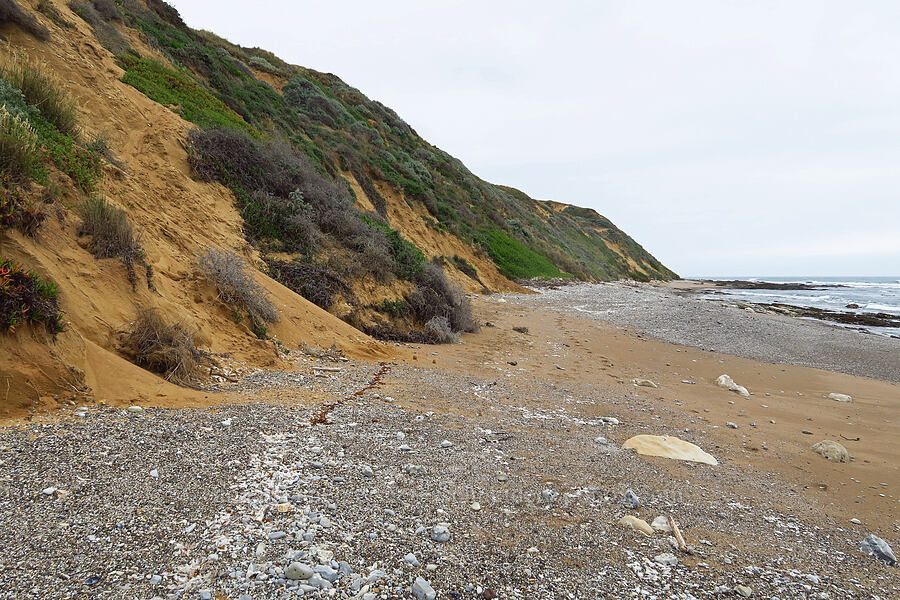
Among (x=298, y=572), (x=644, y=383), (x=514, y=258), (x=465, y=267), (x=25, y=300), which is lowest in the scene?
(x=644, y=383)

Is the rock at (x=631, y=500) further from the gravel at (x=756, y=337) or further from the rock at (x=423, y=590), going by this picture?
the gravel at (x=756, y=337)

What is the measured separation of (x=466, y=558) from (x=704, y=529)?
1.98m

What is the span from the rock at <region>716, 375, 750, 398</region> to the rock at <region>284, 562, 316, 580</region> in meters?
8.76

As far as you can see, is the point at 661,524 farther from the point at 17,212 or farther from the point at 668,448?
the point at 17,212

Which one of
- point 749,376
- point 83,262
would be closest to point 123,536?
point 83,262

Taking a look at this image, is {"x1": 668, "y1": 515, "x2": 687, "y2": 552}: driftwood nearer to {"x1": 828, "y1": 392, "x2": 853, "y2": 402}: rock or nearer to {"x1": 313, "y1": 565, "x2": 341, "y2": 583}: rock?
{"x1": 313, "y1": 565, "x2": 341, "y2": 583}: rock

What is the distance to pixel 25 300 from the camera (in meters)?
3.69

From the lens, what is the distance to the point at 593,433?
537 cm

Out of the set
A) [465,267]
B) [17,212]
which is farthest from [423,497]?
[465,267]

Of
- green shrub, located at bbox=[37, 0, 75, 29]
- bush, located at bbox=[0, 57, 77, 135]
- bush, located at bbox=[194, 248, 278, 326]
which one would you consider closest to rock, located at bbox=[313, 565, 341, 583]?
bush, located at bbox=[194, 248, 278, 326]

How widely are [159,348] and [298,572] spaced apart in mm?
3625

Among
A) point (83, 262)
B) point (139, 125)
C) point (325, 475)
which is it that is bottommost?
point (325, 475)

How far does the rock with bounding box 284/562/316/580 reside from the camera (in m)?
Result: 2.27

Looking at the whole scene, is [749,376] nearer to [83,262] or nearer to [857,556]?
[857,556]
